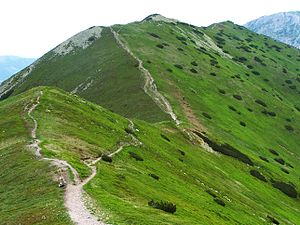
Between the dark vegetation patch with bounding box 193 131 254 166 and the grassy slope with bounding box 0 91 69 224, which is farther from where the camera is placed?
the dark vegetation patch with bounding box 193 131 254 166

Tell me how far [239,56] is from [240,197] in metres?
137

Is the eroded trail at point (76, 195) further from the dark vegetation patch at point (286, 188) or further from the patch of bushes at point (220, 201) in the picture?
the dark vegetation patch at point (286, 188)

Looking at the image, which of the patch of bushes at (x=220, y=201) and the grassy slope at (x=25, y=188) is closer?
the grassy slope at (x=25, y=188)

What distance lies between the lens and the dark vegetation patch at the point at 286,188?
75.4 metres

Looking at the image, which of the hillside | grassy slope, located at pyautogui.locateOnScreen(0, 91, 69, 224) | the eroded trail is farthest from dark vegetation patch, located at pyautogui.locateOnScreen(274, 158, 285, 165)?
grassy slope, located at pyautogui.locateOnScreen(0, 91, 69, 224)

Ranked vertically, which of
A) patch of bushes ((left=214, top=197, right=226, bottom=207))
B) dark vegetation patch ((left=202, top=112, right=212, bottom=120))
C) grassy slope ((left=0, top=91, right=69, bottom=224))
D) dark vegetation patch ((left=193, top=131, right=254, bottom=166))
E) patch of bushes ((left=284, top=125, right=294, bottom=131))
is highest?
dark vegetation patch ((left=202, top=112, right=212, bottom=120))

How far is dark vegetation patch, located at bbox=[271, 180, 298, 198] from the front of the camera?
75.4 m

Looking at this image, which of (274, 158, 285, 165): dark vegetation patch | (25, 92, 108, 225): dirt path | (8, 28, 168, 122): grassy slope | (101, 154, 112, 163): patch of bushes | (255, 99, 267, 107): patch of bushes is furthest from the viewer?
(255, 99, 267, 107): patch of bushes

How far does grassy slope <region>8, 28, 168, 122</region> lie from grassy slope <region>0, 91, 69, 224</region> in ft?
148

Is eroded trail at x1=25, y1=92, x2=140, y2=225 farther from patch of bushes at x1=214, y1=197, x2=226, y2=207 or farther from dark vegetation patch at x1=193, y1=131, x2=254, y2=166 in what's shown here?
dark vegetation patch at x1=193, y1=131, x2=254, y2=166

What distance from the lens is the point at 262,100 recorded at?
133 m

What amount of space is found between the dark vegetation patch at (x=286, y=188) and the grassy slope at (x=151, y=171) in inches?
58.9

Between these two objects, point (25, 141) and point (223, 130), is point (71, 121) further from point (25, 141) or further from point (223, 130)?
point (223, 130)

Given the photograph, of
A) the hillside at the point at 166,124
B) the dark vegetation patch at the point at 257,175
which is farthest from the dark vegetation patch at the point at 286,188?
the dark vegetation patch at the point at 257,175
